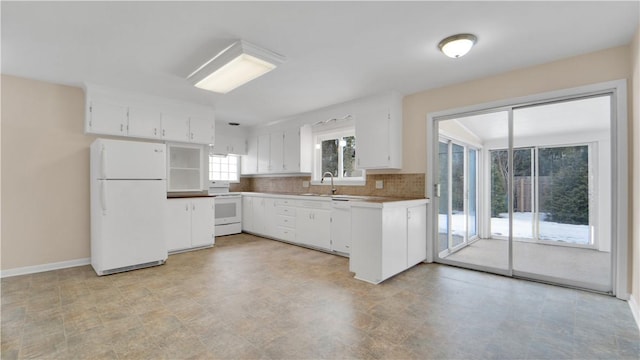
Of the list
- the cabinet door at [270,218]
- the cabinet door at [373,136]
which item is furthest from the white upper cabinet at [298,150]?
the cabinet door at [373,136]

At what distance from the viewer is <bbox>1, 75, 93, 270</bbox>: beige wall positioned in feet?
11.0

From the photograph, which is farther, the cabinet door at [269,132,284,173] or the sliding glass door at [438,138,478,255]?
the cabinet door at [269,132,284,173]

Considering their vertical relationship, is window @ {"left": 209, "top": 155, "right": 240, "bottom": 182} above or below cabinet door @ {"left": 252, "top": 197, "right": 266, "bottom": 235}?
above

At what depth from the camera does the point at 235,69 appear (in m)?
2.95

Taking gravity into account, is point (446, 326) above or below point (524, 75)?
below

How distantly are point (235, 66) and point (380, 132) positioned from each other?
2177mm

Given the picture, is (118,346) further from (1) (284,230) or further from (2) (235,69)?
(1) (284,230)

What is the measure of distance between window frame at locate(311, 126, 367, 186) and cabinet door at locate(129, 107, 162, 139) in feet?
8.78

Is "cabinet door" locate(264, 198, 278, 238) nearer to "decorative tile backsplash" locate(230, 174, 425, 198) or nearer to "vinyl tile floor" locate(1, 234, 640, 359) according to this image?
"decorative tile backsplash" locate(230, 174, 425, 198)

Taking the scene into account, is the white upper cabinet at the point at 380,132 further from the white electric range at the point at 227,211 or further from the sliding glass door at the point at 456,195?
the white electric range at the point at 227,211

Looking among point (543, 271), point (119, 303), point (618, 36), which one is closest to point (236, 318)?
point (119, 303)

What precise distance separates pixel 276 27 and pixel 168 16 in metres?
0.82

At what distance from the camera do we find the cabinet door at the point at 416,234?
350 cm

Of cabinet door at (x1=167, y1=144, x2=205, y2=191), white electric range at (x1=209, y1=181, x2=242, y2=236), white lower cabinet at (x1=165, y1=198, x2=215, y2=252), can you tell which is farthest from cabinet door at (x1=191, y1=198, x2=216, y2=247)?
white electric range at (x1=209, y1=181, x2=242, y2=236)
